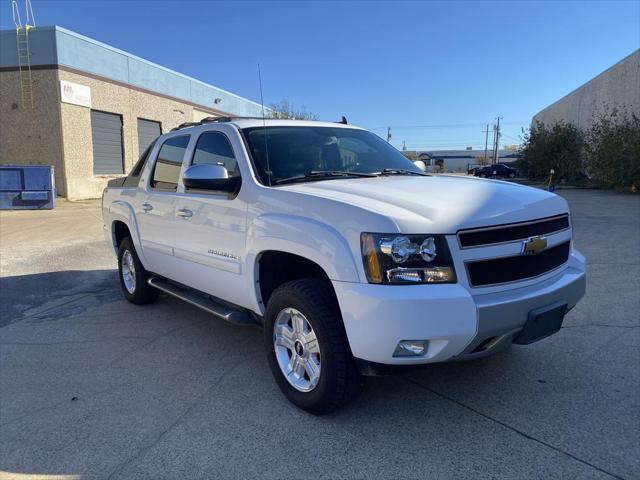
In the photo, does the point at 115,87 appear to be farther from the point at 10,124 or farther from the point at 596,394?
the point at 596,394

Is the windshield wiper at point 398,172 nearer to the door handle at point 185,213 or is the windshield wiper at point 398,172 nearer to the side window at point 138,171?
the door handle at point 185,213

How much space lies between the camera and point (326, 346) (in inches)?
119

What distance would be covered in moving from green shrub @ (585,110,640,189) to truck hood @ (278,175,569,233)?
22.7 m

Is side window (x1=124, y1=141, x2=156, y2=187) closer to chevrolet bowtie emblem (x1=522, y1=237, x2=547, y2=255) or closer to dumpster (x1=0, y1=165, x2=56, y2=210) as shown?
chevrolet bowtie emblem (x1=522, y1=237, x2=547, y2=255)

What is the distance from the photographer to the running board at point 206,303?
3920 mm

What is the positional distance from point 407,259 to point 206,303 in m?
2.19

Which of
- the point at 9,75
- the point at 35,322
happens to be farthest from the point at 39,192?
the point at 35,322

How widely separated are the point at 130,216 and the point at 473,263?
160 inches

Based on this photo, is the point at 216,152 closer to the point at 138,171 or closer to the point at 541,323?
the point at 138,171

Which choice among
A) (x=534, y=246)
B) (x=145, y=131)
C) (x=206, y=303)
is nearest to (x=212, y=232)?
(x=206, y=303)

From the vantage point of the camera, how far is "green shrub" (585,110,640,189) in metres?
22.6

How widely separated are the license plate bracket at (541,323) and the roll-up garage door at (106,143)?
75.7 ft

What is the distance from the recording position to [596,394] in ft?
11.5

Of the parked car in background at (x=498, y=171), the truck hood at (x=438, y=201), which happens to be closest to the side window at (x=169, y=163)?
the truck hood at (x=438, y=201)
